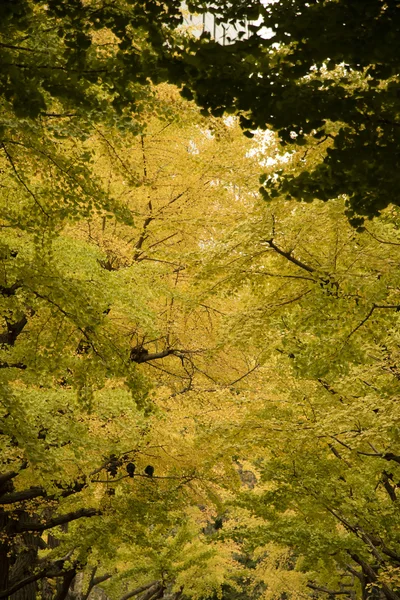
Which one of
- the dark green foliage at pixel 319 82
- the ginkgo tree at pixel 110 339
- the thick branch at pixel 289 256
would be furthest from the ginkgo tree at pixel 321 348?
the dark green foliage at pixel 319 82

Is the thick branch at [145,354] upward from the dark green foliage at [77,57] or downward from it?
upward

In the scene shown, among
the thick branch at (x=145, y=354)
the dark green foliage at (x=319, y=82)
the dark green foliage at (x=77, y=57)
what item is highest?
the thick branch at (x=145, y=354)

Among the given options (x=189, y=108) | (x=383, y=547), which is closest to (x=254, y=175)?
(x=189, y=108)

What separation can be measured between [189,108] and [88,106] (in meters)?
2.33

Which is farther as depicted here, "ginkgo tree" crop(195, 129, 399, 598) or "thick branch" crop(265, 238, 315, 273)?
"thick branch" crop(265, 238, 315, 273)

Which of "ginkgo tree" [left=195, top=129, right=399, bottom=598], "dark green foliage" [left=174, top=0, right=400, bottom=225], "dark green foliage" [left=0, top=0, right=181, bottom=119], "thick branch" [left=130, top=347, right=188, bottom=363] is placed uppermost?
"thick branch" [left=130, top=347, right=188, bottom=363]

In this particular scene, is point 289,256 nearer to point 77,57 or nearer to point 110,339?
point 110,339

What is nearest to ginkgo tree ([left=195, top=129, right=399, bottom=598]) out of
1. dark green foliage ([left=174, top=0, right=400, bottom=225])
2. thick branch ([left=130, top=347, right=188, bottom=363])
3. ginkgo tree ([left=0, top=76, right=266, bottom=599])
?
ginkgo tree ([left=0, top=76, right=266, bottom=599])

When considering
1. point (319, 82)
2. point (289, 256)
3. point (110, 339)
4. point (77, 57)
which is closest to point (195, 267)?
point (289, 256)

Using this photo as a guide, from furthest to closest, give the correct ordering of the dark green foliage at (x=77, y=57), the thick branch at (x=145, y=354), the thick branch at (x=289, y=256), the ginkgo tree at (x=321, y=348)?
the thick branch at (x=145, y=354) → the thick branch at (x=289, y=256) → the ginkgo tree at (x=321, y=348) → the dark green foliage at (x=77, y=57)

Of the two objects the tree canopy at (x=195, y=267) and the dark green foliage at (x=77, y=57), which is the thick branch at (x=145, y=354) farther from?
the dark green foliage at (x=77, y=57)

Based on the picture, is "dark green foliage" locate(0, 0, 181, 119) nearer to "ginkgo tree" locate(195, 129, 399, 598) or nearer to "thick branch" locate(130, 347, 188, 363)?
"ginkgo tree" locate(195, 129, 399, 598)

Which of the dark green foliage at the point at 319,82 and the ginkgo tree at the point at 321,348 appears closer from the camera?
the dark green foliage at the point at 319,82

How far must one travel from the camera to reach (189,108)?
5562 mm
